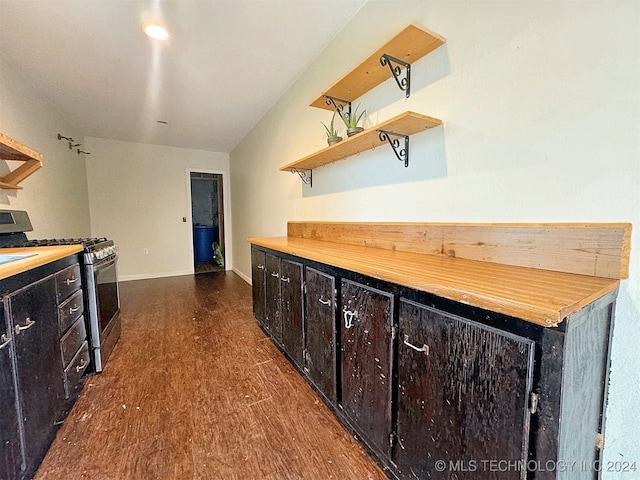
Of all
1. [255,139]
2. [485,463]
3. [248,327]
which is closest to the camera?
[485,463]

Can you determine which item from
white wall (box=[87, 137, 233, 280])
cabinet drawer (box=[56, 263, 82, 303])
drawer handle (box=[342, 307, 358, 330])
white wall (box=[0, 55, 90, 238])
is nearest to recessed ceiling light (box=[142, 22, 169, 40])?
white wall (box=[0, 55, 90, 238])

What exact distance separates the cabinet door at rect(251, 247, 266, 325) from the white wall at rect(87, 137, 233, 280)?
3380 mm

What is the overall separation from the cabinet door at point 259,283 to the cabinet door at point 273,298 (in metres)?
0.11

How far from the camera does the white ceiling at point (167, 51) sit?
5.99ft

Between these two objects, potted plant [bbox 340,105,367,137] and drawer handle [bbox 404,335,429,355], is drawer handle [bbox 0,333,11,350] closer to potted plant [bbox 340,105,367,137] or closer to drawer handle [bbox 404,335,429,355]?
drawer handle [bbox 404,335,429,355]

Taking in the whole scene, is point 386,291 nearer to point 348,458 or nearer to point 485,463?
point 485,463

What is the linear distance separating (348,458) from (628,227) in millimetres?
1358

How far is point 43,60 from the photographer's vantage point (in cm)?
236

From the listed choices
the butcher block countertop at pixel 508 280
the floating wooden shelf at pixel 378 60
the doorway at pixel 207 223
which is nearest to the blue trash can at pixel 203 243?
the doorway at pixel 207 223

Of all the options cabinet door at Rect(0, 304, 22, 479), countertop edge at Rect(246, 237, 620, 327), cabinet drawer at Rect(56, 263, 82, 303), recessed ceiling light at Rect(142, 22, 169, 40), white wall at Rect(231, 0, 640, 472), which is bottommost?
cabinet door at Rect(0, 304, 22, 479)

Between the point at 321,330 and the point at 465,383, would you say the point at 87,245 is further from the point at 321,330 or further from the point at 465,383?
the point at 465,383

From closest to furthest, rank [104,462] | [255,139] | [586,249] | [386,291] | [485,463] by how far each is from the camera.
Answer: [485,463], [586,249], [386,291], [104,462], [255,139]

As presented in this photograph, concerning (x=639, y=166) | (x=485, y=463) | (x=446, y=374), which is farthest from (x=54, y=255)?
(x=639, y=166)

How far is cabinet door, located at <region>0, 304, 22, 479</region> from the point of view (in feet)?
3.36
